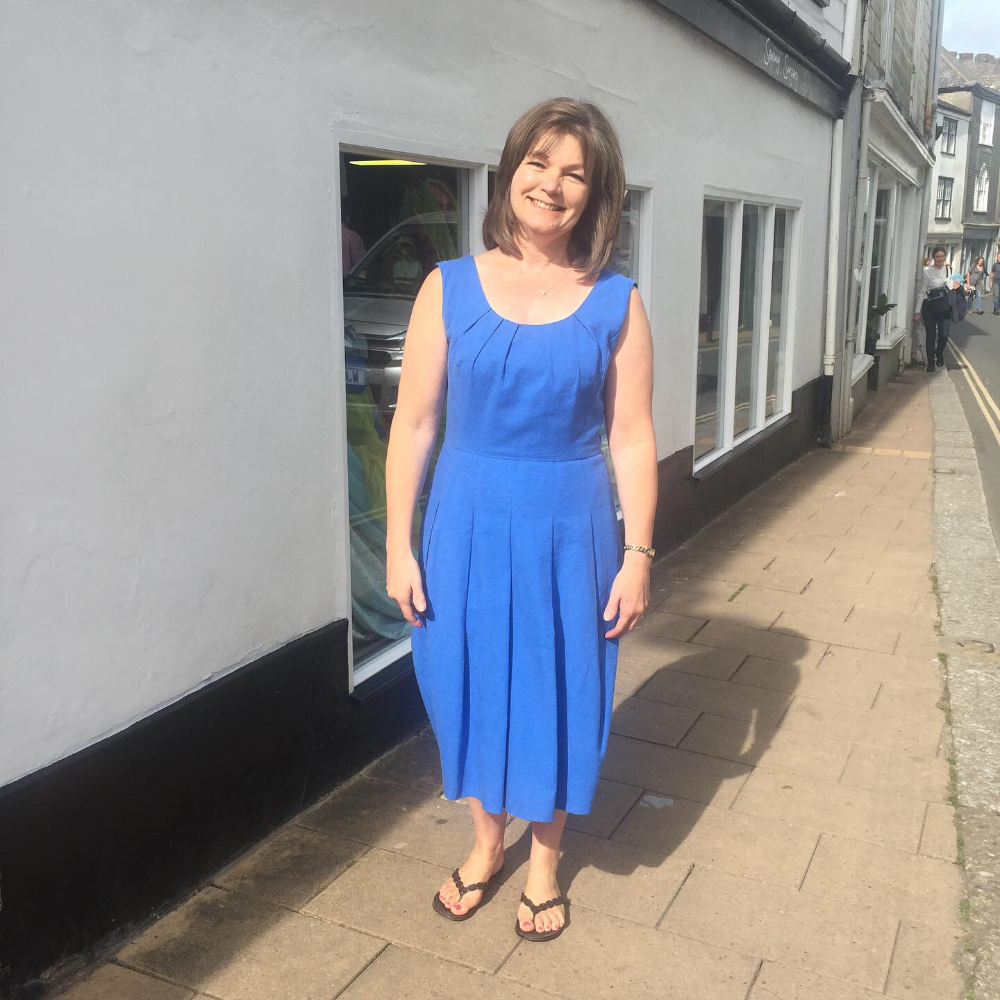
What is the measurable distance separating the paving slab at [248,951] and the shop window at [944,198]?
5262 centimetres

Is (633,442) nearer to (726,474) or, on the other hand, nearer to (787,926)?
(787,926)

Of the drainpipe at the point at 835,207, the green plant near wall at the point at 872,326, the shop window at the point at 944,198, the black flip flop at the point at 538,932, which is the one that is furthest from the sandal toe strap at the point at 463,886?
the shop window at the point at 944,198

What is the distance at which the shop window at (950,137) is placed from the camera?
49.0 m

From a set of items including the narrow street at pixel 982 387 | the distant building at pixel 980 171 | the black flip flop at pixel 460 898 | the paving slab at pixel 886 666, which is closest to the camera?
the black flip flop at pixel 460 898

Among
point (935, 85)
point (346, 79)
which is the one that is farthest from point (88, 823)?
point (935, 85)

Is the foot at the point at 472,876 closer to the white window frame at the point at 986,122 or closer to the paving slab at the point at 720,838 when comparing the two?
the paving slab at the point at 720,838

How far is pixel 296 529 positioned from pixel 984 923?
223cm

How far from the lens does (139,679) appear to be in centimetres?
269

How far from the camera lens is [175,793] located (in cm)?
283

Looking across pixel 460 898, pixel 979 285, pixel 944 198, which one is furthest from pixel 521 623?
pixel 944 198

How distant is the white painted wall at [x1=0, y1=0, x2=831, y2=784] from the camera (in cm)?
229

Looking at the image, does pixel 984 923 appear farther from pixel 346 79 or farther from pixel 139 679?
pixel 346 79

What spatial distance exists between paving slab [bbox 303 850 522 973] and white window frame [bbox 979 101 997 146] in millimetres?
56607

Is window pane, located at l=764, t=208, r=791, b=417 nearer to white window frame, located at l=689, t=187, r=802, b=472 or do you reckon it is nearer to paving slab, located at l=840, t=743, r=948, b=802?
white window frame, located at l=689, t=187, r=802, b=472
